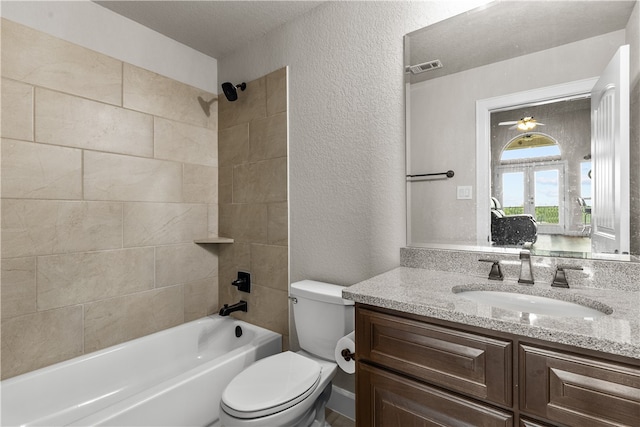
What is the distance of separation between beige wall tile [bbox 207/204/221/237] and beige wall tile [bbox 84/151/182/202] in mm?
269

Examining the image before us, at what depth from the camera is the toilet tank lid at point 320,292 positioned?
5.25ft

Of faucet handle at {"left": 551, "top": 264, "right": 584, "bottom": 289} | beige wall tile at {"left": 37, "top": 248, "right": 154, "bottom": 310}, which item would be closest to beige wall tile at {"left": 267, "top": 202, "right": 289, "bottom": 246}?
beige wall tile at {"left": 37, "top": 248, "right": 154, "bottom": 310}

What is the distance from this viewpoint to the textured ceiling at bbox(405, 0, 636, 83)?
1192mm

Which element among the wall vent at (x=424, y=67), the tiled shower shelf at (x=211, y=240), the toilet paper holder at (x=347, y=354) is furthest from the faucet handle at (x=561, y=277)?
the tiled shower shelf at (x=211, y=240)

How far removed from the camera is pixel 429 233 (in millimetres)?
1560

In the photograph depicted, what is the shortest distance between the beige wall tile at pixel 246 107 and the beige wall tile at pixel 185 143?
17 cm

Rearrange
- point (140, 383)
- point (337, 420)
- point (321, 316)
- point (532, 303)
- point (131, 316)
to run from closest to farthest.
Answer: point (532, 303)
point (321, 316)
point (337, 420)
point (140, 383)
point (131, 316)

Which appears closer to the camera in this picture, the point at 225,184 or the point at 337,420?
the point at 337,420

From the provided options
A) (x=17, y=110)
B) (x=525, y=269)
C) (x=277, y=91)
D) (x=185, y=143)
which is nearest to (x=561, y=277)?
(x=525, y=269)

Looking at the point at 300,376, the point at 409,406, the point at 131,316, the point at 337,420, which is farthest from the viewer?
the point at 131,316

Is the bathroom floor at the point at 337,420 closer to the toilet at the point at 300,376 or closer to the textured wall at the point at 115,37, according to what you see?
the toilet at the point at 300,376

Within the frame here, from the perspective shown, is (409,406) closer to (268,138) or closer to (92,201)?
(268,138)

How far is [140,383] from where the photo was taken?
1.91 meters

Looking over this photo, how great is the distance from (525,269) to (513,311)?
387 mm
